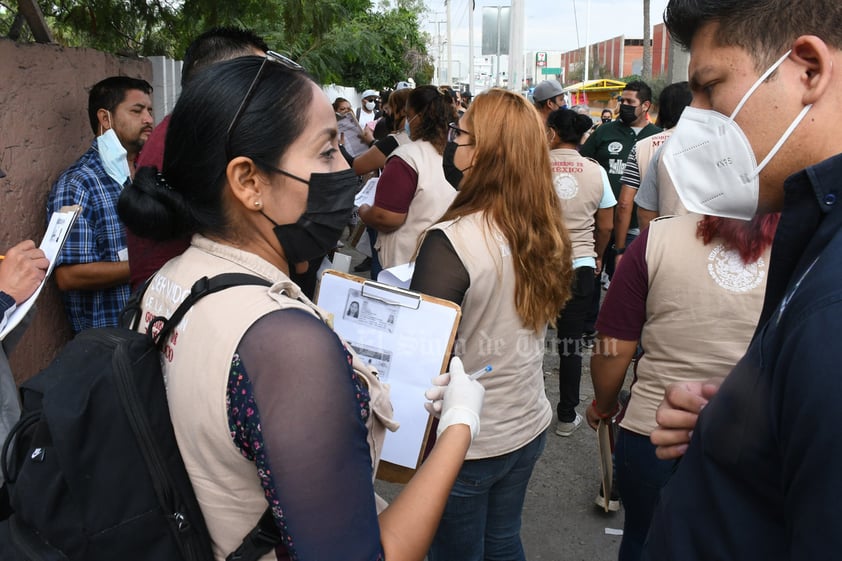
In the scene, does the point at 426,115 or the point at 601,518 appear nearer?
the point at 601,518

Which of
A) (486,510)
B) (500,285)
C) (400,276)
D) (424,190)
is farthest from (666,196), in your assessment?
(486,510)

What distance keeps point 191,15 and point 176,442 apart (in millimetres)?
3890

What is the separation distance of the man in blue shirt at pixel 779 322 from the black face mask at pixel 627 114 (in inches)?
214

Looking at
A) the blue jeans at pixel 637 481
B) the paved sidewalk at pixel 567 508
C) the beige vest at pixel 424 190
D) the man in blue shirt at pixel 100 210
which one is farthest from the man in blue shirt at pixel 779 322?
the beige vest at pixel 424 190

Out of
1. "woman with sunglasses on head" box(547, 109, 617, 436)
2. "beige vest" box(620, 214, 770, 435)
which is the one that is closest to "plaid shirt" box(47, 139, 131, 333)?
"beige vest" box(620, 214, 770, 435)

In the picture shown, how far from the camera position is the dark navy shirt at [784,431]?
79 cm

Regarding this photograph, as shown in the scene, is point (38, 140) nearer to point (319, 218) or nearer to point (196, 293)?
point (319, 218)

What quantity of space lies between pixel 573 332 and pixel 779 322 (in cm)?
351

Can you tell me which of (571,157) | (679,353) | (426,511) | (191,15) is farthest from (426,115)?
(426,511)

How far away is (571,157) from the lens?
4.55 metres

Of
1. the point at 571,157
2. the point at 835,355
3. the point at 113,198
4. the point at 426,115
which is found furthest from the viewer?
the point at 571,157

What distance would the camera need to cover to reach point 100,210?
2953mm

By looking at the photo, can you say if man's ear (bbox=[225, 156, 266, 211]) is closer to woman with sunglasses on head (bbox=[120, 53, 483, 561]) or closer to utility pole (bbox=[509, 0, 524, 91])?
woman with sunglasses on head (bbox=[120, 53, 483, 561])

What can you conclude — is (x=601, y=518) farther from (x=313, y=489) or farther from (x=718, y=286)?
(x=313, y=489)
